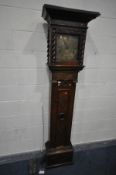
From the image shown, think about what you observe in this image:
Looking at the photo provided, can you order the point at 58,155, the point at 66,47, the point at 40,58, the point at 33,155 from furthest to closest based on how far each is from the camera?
the point at 33,155 < the point at 58,155 < the point at 40,58 < the point at 66,47

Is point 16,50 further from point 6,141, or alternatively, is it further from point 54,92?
point 6,141

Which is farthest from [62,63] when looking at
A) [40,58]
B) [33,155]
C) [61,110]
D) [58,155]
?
[33,155]

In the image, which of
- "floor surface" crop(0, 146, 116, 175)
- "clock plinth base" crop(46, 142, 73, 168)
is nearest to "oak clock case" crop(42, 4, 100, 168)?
"clock plinth base" crop(46, 142, 73, 168)

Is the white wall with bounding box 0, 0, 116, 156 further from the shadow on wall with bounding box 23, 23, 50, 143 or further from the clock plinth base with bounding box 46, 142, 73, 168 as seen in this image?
the clock plinth base with bounding box 46, 142, 73, 168

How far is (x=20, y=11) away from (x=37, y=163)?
1739 millimetres

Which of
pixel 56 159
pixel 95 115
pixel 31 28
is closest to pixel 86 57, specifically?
pixel 31 28

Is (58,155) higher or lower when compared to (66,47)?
lower

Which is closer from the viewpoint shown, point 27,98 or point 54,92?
point 54,92

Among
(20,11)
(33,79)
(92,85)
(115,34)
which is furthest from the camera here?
(92,85)

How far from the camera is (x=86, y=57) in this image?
5.65 ft

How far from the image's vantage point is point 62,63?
1.40 meters

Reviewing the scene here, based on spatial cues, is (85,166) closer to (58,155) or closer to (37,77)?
(58,155)

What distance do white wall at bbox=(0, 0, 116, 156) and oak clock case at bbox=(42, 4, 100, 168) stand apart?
217 millimetres

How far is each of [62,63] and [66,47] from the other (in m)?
0.15
